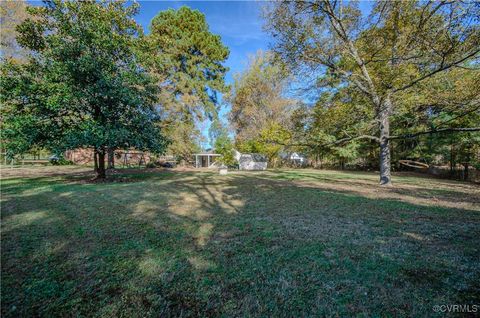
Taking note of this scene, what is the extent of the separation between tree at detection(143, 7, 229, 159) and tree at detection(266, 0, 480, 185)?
1529 cm

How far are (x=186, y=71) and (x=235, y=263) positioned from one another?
25.7m

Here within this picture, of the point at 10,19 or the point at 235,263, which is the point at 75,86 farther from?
the point at 10,19

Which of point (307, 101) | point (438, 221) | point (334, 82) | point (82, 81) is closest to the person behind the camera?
point (438, 221)

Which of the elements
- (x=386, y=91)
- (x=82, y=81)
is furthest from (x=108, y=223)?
(x=386, y=91)

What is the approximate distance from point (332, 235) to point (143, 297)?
9.25ft

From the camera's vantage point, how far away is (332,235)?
3465mm

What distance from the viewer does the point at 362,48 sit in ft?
30.2

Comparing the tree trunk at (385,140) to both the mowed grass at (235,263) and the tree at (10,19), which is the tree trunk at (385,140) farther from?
the tree at (10,19)

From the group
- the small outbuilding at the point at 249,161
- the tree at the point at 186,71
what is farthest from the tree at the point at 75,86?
the small outbuilding at the point at 249,161

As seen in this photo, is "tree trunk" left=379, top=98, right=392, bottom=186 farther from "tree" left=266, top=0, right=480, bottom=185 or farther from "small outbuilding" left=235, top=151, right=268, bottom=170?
"small outbuilding" left=235, top=151, right=268, bottom=170

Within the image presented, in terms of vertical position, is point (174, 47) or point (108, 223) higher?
point (174, 47)

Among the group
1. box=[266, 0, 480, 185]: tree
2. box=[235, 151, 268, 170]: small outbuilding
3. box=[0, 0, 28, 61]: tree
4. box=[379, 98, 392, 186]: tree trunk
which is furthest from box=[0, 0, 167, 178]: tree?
box=[235, 151, 268, 170]: small outbuilding

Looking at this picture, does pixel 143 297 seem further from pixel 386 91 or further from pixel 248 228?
pixel 386 91

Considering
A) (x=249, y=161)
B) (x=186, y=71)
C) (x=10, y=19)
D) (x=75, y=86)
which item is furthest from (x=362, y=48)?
(x=10, y=19)
